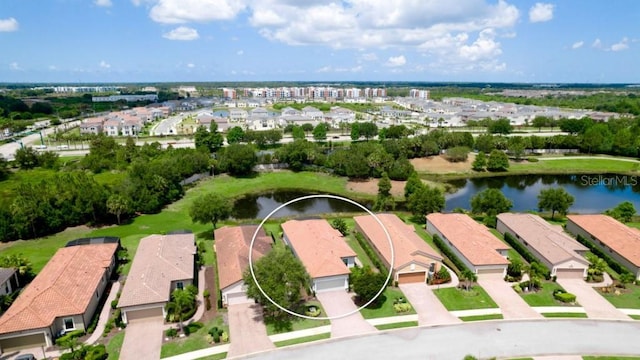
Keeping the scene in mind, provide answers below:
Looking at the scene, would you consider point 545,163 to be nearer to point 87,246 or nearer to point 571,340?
point 571,340

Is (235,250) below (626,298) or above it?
above

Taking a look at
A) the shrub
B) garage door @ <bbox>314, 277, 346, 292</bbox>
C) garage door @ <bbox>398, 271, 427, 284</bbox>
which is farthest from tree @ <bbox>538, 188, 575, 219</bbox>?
garage door @ <bbox>314, 277, 346, 292</bbox>

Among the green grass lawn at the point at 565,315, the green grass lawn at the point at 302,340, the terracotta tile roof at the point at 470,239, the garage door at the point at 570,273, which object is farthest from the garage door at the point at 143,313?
the garage door at the point at 570,273

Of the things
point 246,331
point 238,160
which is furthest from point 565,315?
point 238,160

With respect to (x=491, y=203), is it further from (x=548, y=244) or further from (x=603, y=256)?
(x=603, y=256)

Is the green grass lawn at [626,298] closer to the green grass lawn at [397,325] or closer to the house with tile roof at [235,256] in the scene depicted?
the green grass lawn at [397,325]

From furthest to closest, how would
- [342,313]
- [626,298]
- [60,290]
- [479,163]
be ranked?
[479,163], [626,298], [342,313], [60,290]

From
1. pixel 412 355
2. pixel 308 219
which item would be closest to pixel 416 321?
pixel 412 355
